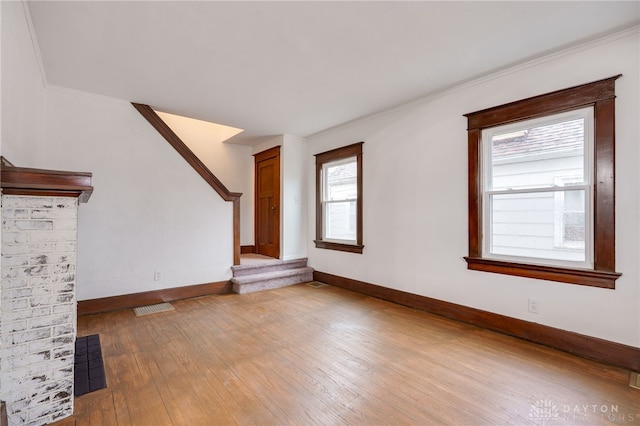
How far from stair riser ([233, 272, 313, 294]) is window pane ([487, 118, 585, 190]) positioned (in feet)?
10.4

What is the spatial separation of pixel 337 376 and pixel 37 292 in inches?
73.1

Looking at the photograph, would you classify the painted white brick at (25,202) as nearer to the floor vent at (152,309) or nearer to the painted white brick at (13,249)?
the painted white brick at (13,249)

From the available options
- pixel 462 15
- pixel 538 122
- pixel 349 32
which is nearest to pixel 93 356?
pixel 349 32

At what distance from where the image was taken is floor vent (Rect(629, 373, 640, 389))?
1.96m

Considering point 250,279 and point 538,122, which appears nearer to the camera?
point 538,122

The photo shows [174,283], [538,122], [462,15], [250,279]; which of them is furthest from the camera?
[250,279]

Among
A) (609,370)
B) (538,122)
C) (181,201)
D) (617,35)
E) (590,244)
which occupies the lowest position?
(609,370)

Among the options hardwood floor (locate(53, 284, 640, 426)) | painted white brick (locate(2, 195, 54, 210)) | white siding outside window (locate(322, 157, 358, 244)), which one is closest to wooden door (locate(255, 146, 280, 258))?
white siding outside window (locate(322, 157, 358, 244))

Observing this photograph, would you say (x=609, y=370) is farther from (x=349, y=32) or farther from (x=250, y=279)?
(x=250, y=279)

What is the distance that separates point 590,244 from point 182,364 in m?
3.40

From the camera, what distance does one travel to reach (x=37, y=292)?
152cm

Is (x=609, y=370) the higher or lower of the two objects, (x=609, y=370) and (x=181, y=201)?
the lower

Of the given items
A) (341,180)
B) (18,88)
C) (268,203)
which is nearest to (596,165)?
(341,180)

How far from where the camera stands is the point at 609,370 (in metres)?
2.16
